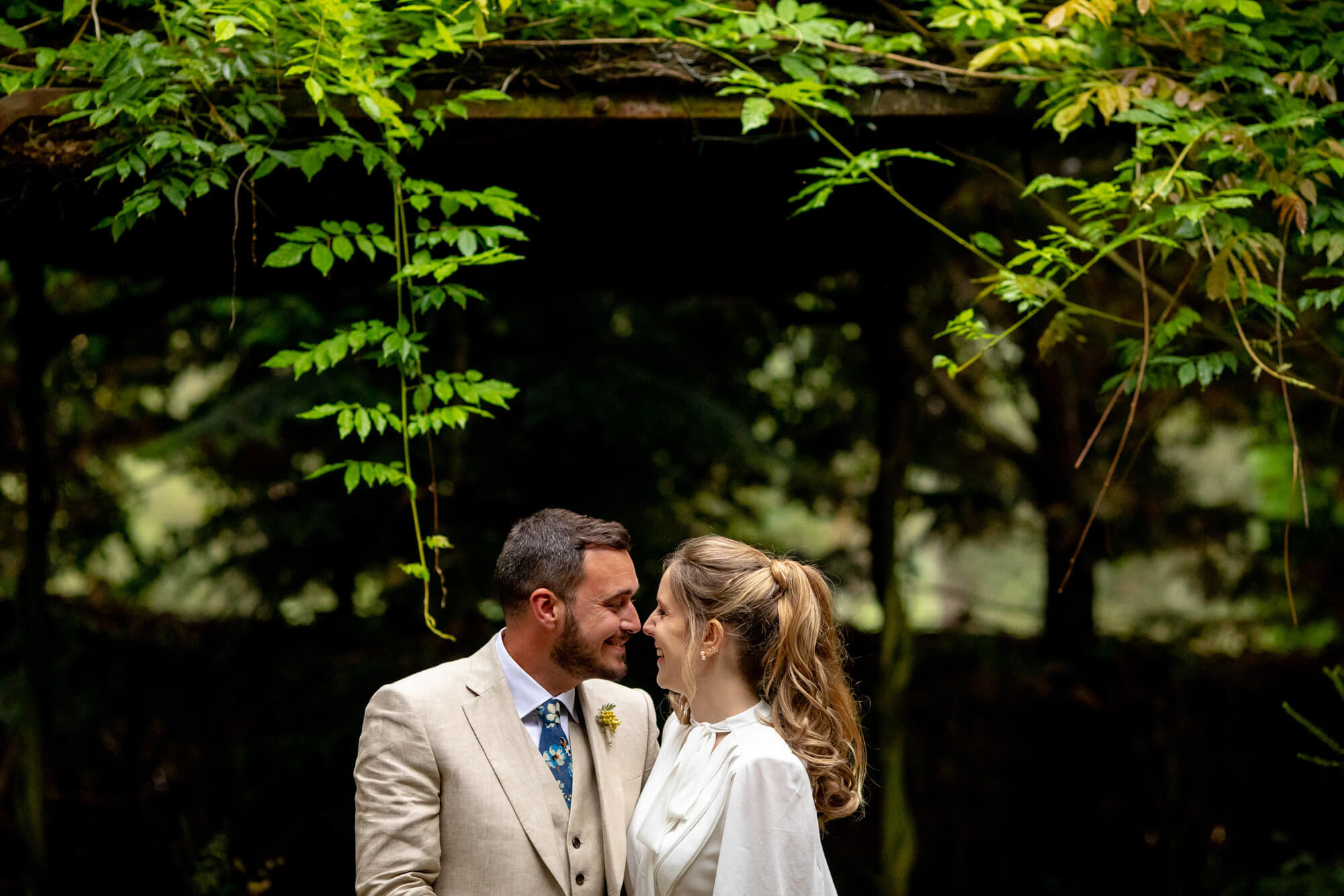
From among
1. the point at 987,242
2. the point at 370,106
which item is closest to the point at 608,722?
the point at 370,106

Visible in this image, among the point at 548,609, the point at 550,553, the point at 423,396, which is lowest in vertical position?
the point at 548,609

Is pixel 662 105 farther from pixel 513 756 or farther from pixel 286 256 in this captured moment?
pixel 513 756

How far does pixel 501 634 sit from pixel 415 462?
4.59 m

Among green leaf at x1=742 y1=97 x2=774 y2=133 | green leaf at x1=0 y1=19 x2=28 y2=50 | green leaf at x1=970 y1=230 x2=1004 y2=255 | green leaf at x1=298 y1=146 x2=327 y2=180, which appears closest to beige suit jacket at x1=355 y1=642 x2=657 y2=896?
green leaf at x1=298 y1=146 x2=327 y2=180

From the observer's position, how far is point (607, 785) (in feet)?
9.39

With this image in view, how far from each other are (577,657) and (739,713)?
1.50 feet

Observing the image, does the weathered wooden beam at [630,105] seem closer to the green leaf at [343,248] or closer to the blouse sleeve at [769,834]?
the green leaf at [343,248]

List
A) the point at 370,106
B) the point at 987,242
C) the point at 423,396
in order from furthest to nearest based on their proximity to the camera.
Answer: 1. the point at 987,242
2. the point at 423,396
3. the point at 370,106

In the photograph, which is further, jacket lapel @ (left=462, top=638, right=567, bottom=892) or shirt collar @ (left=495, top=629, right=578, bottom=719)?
shirt collar @ (left=495, top=629, right=578, bottom=719)

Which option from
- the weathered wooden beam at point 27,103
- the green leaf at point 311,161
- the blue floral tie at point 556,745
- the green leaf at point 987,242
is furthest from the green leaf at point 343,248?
the green leaf at point 987,242

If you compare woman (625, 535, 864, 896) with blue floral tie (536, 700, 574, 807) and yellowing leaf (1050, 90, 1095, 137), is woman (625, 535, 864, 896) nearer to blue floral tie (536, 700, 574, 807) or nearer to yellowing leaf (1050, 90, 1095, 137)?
blue floral tie (536, 700, 574, 807)

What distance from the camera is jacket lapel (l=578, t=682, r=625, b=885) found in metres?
2.77

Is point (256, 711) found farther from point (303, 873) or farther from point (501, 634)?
point (501, 634)

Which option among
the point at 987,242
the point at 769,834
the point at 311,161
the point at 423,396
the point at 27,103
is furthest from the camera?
the point at 987,242
